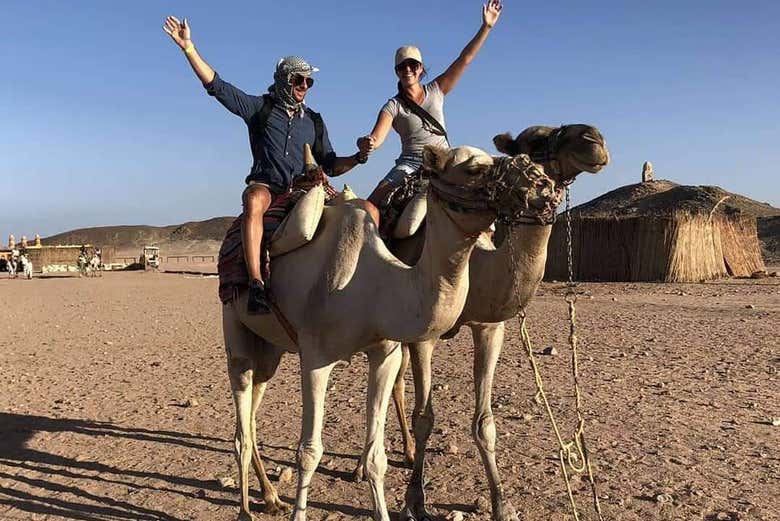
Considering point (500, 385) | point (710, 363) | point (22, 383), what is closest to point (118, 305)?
point (22, 383)

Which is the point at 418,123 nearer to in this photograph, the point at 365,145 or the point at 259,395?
the point at 365,145

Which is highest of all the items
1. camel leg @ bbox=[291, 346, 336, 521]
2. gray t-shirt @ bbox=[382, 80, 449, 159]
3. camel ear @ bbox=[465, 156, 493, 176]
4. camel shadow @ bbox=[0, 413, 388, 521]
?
gray t-shirt @ bbox=[382, 80, 449, 159]

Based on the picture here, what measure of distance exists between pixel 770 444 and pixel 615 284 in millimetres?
17925

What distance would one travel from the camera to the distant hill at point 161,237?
93562 mm

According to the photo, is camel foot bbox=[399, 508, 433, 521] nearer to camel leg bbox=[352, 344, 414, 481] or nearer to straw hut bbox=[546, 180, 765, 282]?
camel leg bbox=[352, 344, 414, 481]

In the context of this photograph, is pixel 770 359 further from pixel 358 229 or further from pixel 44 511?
pixel 44 511

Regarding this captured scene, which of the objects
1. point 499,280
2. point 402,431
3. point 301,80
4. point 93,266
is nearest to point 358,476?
point 402,431

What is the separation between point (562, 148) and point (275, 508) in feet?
10.9

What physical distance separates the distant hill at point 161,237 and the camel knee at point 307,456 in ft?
277

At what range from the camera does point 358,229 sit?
394 cm

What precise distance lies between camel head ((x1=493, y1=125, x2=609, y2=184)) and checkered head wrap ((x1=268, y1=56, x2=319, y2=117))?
1499 millimetres

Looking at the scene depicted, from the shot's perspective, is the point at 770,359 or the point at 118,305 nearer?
the point at 770,359

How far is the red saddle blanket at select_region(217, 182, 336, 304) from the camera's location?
4.35m

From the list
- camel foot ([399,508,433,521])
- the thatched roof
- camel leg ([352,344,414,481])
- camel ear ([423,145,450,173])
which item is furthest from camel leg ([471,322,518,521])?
the thatched roof
